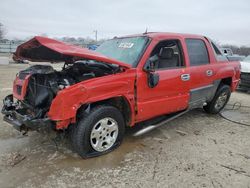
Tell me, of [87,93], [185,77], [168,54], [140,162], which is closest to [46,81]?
[87,93]

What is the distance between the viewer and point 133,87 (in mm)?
3846

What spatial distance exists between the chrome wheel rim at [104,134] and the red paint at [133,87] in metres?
0.35

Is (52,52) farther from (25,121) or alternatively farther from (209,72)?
(209,72)

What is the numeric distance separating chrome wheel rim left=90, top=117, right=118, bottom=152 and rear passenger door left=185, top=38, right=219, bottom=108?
6.32 ft

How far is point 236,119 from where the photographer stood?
5.90 m

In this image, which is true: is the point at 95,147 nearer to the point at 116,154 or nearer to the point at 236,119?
the point at 116,154

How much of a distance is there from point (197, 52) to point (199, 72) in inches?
17.5

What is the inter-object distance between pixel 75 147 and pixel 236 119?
407cm

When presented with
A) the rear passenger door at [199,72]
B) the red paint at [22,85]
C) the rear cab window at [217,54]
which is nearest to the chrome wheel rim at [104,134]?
A: the red paint at [22,85]

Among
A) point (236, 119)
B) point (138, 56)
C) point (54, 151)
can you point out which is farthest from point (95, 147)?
point (236, 119)

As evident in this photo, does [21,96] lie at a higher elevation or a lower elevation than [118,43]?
lower

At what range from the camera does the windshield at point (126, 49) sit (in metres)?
4.12

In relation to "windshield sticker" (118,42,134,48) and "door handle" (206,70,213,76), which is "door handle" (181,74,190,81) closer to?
"door handle" (206,70,213,76)

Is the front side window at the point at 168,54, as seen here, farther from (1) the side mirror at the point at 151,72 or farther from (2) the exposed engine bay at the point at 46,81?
(2) the exposed engine bay at the point at 46,81
